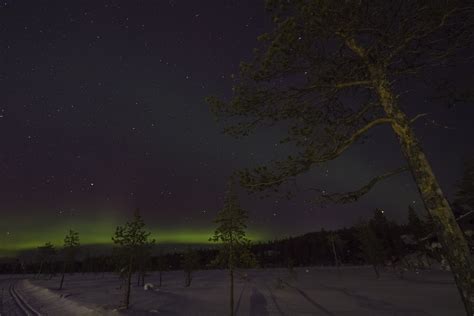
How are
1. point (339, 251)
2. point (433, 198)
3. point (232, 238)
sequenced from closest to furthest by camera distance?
point (433, 198) < point (232, 238) < point (339, 251)

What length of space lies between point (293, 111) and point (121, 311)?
2048 centimetres

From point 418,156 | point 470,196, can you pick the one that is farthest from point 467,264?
point 470,196

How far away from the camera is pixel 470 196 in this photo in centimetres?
3152

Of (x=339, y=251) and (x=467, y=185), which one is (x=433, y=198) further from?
(x=339, y=251)

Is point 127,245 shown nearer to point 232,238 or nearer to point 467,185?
point 232,238

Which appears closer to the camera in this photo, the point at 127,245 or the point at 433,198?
the point at 433,198

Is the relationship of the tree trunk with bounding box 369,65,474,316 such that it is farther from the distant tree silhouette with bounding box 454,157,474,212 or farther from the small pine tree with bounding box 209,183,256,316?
the distant tree silhouette with bounding box 454,157,474,212

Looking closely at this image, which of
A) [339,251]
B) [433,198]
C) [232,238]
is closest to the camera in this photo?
[433,198]

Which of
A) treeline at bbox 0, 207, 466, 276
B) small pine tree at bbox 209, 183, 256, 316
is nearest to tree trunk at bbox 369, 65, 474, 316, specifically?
small pine tree at bbox 209, 183, 256, 316

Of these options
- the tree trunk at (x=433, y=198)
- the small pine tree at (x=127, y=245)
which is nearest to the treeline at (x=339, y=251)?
the small pine tree at (x=127, y=245)

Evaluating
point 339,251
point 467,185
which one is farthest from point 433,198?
point 339,251

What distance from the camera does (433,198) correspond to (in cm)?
572

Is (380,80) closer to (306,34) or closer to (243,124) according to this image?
(306,34)

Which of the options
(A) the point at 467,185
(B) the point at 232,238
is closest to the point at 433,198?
(B) the point at 232,238
